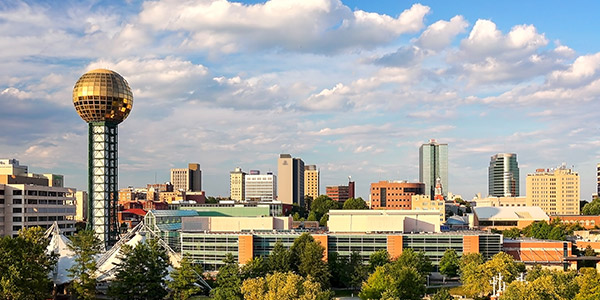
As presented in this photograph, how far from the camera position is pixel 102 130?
14012 cm

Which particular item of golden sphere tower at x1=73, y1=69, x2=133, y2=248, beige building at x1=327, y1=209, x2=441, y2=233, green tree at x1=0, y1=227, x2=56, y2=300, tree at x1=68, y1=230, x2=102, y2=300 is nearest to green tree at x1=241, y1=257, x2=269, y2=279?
tree at x1=68, y1=230, x2=102, y2=300

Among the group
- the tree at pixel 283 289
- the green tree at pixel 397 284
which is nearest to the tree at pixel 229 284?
the tree at pixel 283 289

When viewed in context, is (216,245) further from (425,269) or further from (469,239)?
(469,239)

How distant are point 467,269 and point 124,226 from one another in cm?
12994

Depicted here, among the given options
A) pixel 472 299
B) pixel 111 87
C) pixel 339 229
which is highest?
pixel 111 87

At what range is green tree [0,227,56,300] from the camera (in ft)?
242

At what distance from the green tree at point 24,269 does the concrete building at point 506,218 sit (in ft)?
438

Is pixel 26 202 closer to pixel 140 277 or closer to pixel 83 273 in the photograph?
pixel 83 273

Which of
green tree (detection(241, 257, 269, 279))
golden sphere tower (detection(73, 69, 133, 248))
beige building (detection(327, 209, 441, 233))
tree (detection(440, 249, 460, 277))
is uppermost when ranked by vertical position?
golden sphere tower (detection(73, 69, 133, 248))

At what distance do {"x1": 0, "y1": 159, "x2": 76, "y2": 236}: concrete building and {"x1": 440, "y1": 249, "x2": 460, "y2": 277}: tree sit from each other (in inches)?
3299

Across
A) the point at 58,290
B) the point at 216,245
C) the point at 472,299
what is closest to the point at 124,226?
the point at 216,245

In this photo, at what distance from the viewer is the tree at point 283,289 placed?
67.8 m

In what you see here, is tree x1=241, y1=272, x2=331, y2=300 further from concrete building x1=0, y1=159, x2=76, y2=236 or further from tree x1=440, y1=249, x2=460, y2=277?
concrete building x1=0, y1=159, x2=76, y2=236

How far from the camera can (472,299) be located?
8869cm
